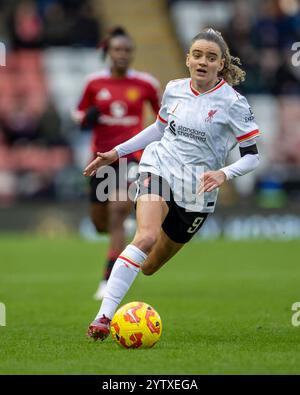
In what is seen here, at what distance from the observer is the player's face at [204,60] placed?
24.7 feet

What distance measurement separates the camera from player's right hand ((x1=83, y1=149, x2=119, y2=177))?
7662 millimetres

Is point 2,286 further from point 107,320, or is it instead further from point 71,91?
point 71,91

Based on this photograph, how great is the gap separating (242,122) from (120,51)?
A: 3794 millimetres

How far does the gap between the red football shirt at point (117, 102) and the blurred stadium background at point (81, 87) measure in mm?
8860

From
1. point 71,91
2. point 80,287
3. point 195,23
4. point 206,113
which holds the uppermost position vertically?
point 195,23

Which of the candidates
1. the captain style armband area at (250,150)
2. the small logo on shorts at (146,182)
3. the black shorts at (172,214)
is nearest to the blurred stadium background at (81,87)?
the black shorts at (172,214)

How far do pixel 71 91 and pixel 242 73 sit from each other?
1787cm

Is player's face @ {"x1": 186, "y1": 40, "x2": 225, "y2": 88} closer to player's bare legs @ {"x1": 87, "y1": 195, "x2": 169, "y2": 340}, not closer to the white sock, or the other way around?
player's bare legs @ {"x1": 87, "y1": 195, "x2": 169, "y2": 340}

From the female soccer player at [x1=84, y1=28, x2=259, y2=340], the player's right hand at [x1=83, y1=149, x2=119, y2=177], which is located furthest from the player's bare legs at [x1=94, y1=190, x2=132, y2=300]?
the player's right hand at [x1=83, y1=149, x2=119, y2=177]

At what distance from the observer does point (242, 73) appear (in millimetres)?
7914

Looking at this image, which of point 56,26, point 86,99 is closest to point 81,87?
point 56,26

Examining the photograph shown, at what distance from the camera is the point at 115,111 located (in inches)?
451

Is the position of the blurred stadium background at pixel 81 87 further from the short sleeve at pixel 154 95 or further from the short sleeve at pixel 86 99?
the short sleeve at pixel 154 95
